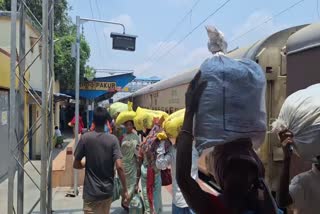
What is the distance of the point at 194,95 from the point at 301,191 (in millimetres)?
840

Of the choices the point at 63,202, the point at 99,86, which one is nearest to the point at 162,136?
the point at 63,202

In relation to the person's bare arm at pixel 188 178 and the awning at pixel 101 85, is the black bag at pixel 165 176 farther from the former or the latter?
the awning at pixel 101 85

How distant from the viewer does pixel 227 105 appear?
6.25 ft

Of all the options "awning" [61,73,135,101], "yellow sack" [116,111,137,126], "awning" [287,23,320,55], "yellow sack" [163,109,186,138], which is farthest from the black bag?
"awning" [61,73,135,101]

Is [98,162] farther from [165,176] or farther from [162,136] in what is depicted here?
[165,176]

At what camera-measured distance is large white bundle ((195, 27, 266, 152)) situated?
1887mm

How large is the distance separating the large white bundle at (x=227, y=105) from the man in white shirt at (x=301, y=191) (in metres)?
0.36

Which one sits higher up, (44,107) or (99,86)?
(99,86)

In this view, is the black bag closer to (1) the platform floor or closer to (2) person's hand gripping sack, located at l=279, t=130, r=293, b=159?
(1) the platform floor

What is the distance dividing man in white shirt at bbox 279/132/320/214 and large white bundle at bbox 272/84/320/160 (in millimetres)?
59

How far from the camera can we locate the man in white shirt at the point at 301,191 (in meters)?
2.23

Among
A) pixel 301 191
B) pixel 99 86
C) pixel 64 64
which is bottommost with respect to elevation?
pixel 301 191

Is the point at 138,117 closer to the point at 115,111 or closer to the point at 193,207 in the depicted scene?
the point at 115,111

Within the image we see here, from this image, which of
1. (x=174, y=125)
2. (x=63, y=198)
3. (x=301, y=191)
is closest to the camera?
(x=301, y=191)
